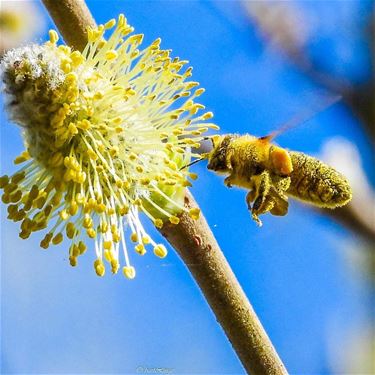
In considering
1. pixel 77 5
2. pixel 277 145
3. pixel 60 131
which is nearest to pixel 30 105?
pixel 60 131

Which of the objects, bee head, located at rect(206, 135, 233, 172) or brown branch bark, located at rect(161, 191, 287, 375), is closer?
brown branch bark, located at rect(161, 191, 287, 375)

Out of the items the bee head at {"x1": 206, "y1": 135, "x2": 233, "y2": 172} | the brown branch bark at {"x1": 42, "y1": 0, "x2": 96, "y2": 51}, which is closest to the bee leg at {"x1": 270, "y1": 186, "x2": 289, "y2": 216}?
the bee head at {"x1": 206, "y1": 135, "x2": 233, "y2": 172}

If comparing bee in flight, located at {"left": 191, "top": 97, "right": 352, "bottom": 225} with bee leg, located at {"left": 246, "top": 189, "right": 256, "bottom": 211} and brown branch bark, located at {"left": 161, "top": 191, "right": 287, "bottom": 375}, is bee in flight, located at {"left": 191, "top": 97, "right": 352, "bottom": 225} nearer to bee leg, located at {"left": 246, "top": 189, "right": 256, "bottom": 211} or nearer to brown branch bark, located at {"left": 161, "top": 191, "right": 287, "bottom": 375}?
bee leg, located at {"left": 246, "top": 189, "right": 256, "bottom": 211}

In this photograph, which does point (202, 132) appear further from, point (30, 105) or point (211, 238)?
point (30, 105)

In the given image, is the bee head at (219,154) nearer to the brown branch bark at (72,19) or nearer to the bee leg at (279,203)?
the bee leg at (279,203)

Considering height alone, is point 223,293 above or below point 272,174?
below

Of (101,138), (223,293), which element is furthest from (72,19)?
(223,293)

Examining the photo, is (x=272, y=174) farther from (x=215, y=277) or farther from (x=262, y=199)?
(x=215, y=277)
